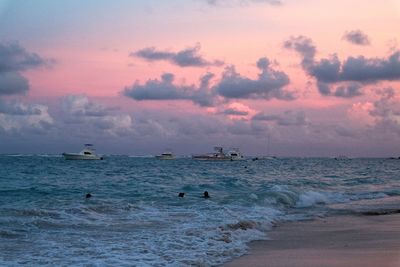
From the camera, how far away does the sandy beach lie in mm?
11891

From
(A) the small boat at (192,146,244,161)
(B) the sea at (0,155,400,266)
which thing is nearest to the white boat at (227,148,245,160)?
(A) the small boat at (192,146,244,161)

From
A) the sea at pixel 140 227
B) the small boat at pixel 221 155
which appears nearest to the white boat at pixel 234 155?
the small boat at pixel 221 155

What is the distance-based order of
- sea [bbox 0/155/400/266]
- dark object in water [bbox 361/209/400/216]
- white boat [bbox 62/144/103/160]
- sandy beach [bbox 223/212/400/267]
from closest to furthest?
sandy beach [bbox 223/212/400/267] < sea [bbox 0/155/400/266] < dark object in water [bbox 361/209/400/216] < white boat [bbox 62/144/103/160]

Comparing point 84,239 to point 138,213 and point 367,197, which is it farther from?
point 367,197

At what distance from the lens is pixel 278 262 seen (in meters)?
12.0

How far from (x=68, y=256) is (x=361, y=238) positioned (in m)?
8.78

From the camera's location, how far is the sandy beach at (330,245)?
11891 mm

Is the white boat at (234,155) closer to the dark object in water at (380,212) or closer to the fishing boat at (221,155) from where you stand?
the fishing boat at (221,155)

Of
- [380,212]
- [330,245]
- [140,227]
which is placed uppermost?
[330,245]

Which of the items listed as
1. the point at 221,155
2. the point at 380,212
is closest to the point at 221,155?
the point at 221,155

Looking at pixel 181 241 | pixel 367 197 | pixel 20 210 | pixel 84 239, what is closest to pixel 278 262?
pixel 181 241

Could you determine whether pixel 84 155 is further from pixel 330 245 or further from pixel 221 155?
pixel 330 245

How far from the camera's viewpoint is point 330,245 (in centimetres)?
1445

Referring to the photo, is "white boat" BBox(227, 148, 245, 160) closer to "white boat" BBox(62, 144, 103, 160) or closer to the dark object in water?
"white boat" BBox(62, 144, 103, 160)
